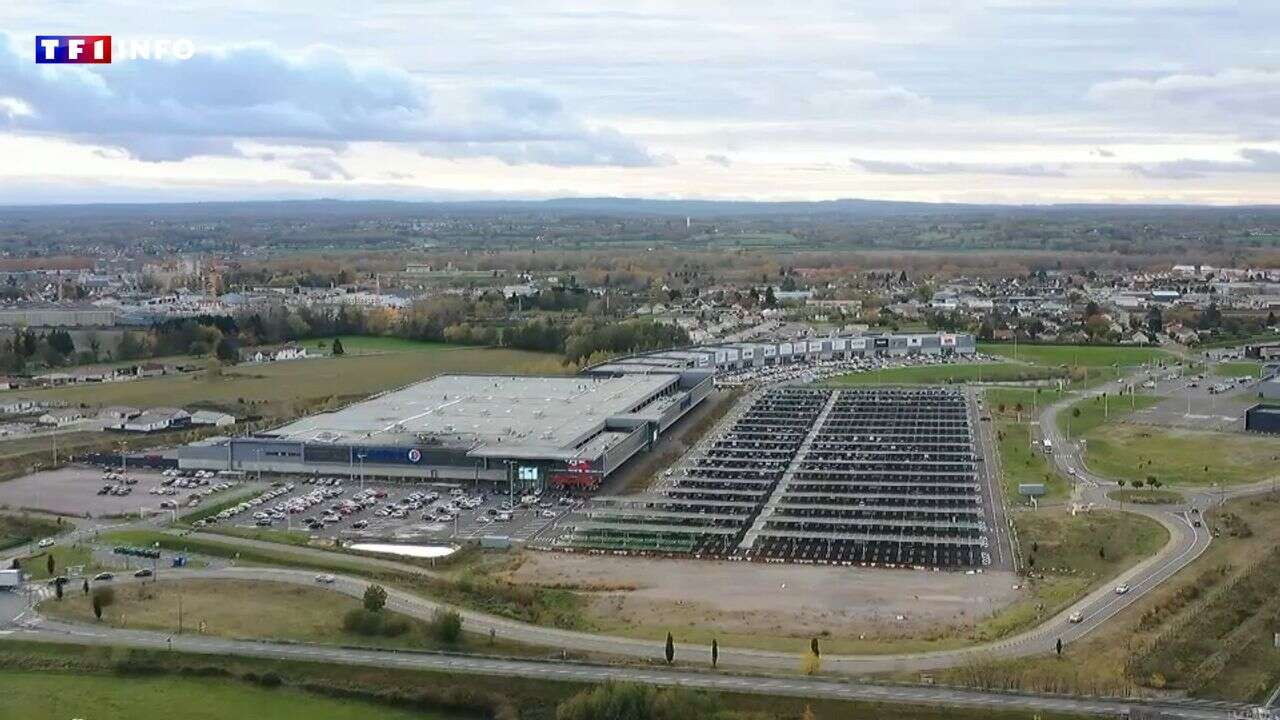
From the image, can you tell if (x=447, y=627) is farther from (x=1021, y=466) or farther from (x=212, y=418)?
(x=212, y=418)

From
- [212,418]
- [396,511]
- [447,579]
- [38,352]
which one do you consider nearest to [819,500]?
[396,511]

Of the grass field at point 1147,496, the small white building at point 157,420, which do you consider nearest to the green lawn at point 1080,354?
the grass field at point 1147,496

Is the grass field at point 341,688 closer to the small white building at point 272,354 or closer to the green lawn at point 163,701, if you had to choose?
the green lawn at point 163,701

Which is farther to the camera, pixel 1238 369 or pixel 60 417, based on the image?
pixel 1238 369

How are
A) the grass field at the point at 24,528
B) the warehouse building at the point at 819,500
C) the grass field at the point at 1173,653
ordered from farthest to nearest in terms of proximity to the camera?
the grass field at the point at 24,528 < the warehouse building at the point at 819,500 < the grass field at the point at 1173,653

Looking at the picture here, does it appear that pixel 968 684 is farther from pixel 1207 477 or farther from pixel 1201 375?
pixel 1201 375
